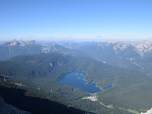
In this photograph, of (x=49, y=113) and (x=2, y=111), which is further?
(x=49, y=113)

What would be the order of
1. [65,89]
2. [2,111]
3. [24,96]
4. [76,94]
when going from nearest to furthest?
1. [2,111]
2. [24,96]
3. [76,94]
4. [65,89]

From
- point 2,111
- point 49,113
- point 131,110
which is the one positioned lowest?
point 131,110

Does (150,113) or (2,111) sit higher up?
(2,111)

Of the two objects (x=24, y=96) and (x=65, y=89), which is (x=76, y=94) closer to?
(x=65, y=89)

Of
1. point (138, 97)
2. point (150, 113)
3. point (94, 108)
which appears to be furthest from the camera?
point (138, 97)

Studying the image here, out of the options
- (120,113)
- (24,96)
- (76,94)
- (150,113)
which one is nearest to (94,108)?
(120,113)

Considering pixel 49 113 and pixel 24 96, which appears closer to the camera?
pixel 49 113

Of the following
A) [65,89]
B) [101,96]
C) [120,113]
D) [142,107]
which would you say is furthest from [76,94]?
[142,107]

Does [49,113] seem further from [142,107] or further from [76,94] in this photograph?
[142,107]

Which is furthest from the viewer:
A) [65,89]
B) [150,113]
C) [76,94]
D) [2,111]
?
[65,89]
